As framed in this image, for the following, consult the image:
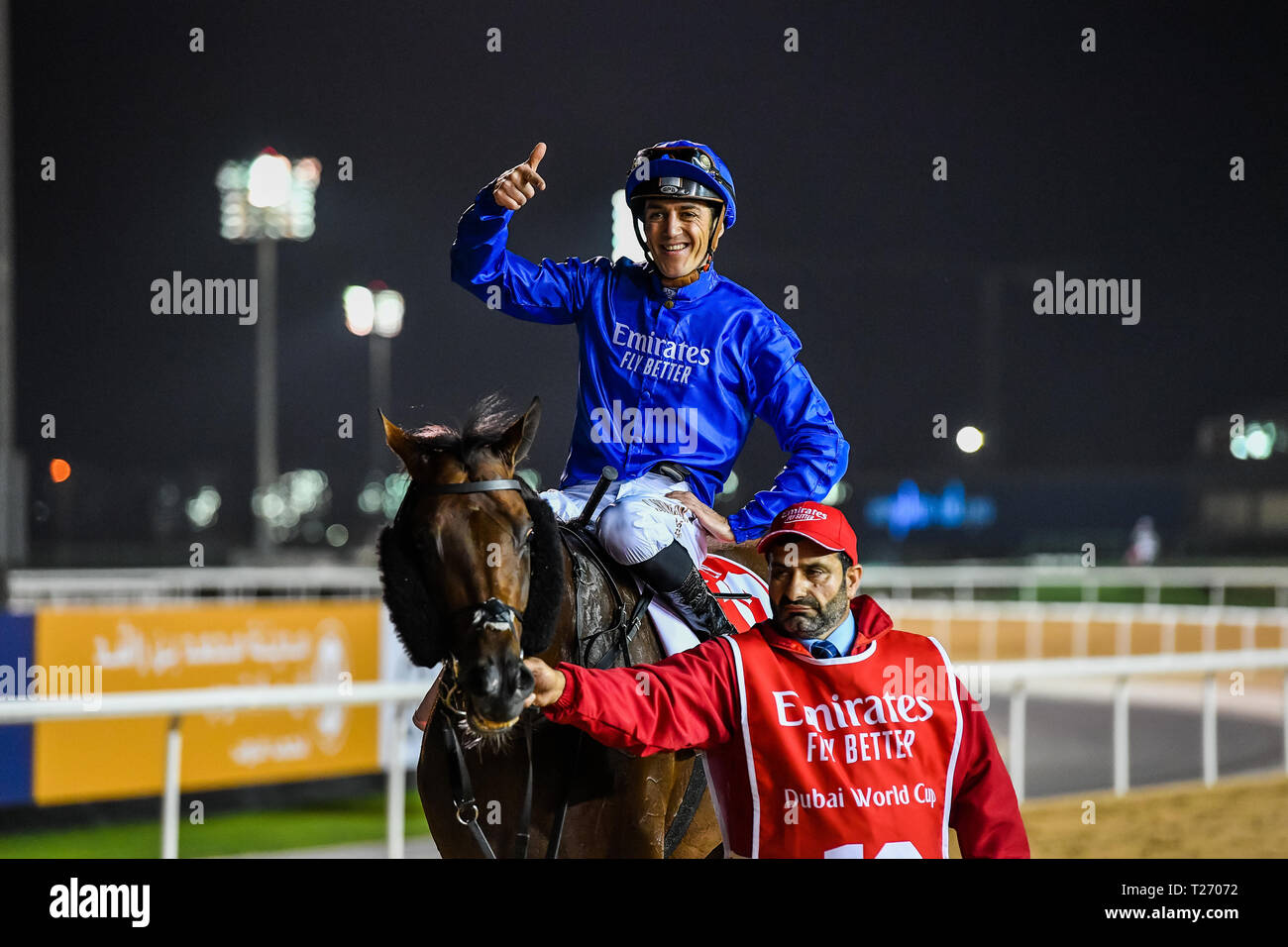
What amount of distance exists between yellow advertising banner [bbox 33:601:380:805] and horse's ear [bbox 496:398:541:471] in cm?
472

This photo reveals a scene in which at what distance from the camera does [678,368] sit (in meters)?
2.53

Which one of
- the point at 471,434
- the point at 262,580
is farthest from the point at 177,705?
the point at 262,580

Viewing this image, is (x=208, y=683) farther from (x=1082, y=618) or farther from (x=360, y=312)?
(x=1082, y=618)

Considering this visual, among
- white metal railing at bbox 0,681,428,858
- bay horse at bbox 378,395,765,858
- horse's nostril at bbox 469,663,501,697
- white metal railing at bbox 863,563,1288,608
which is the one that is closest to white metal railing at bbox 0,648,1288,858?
white metal railing at bbox 0,681,428,858

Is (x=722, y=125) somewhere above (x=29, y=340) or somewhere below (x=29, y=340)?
below

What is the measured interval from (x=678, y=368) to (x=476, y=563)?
0.73 metres

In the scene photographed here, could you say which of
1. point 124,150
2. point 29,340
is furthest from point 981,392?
point 29,340

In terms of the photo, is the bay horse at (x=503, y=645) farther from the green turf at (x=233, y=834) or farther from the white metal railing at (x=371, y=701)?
the green turf at (x=233, y=834)

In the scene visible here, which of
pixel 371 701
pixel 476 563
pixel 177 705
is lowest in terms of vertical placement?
pixel 371 701

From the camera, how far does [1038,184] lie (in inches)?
231

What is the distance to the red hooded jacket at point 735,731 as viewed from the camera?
2.20 m

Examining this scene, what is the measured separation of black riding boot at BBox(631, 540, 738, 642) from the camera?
246 cm
